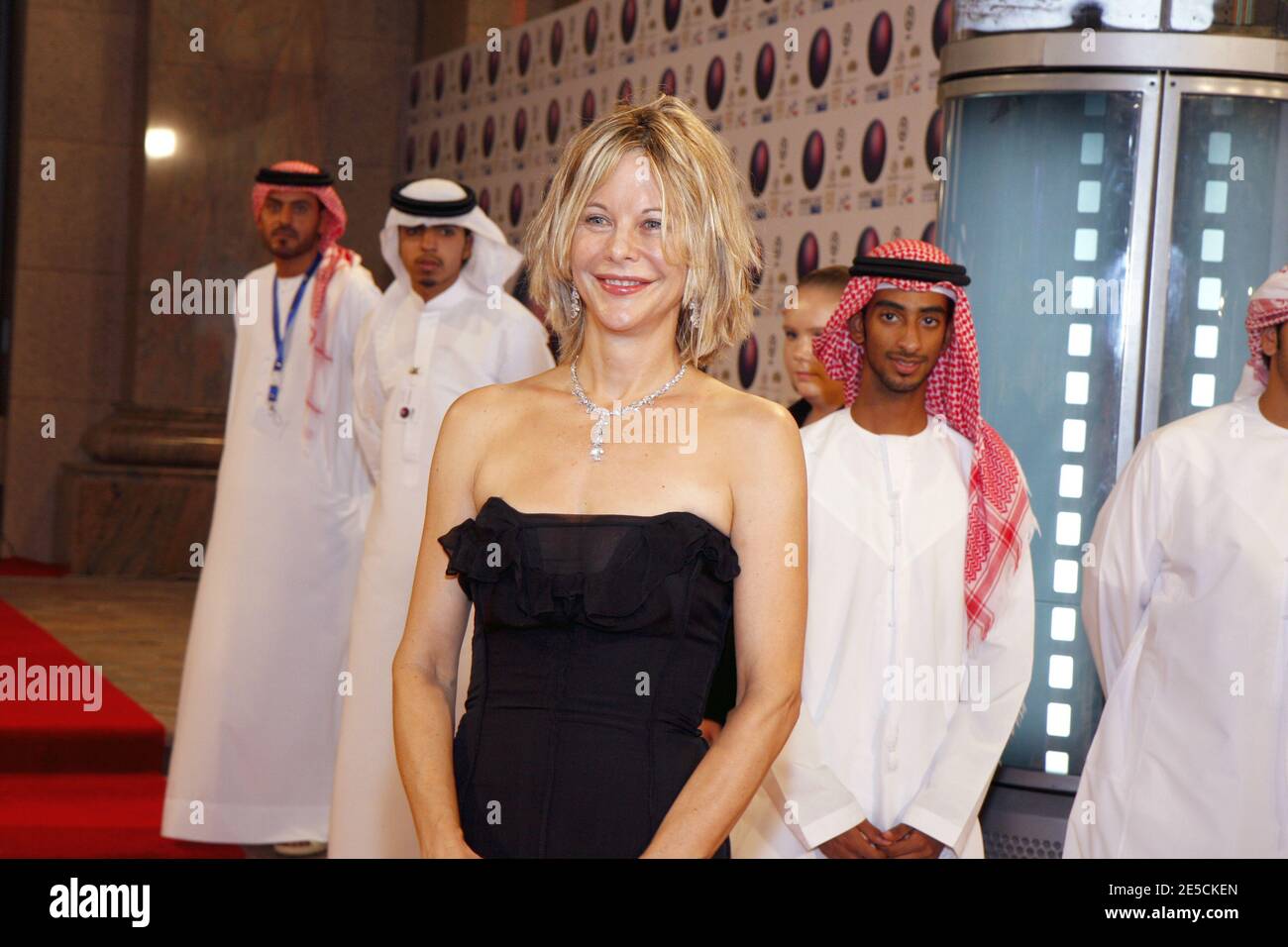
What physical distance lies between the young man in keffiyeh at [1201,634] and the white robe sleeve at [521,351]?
1.82 m

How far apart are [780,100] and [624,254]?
5.18m

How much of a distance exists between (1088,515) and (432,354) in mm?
1759

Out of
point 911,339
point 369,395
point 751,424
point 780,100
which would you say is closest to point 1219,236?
point 911,339

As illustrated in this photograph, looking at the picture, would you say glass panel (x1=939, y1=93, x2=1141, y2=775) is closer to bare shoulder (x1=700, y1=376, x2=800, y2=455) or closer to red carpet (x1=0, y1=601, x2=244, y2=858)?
bare shoulder (x1=700, y1=376, x2=800, y2=455)

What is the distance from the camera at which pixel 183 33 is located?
1005cm

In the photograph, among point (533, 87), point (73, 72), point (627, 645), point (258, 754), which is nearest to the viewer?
point (627, 645)

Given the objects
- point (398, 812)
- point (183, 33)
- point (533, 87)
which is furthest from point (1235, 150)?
point (183, 33)

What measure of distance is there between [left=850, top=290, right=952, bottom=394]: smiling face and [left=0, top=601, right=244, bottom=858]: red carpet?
8.75 feet

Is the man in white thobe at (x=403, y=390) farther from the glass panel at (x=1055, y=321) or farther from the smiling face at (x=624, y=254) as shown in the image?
the smiling face at (x=624, y=254)

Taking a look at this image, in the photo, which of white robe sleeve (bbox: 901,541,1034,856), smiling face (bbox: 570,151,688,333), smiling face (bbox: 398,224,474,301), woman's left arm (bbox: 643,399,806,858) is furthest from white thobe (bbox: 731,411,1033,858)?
smiling face (bbox: 398,224,474,301)

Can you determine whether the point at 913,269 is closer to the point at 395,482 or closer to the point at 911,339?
the point at 911,339

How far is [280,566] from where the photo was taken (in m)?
5.24

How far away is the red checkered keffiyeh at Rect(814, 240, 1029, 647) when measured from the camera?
3170mm
